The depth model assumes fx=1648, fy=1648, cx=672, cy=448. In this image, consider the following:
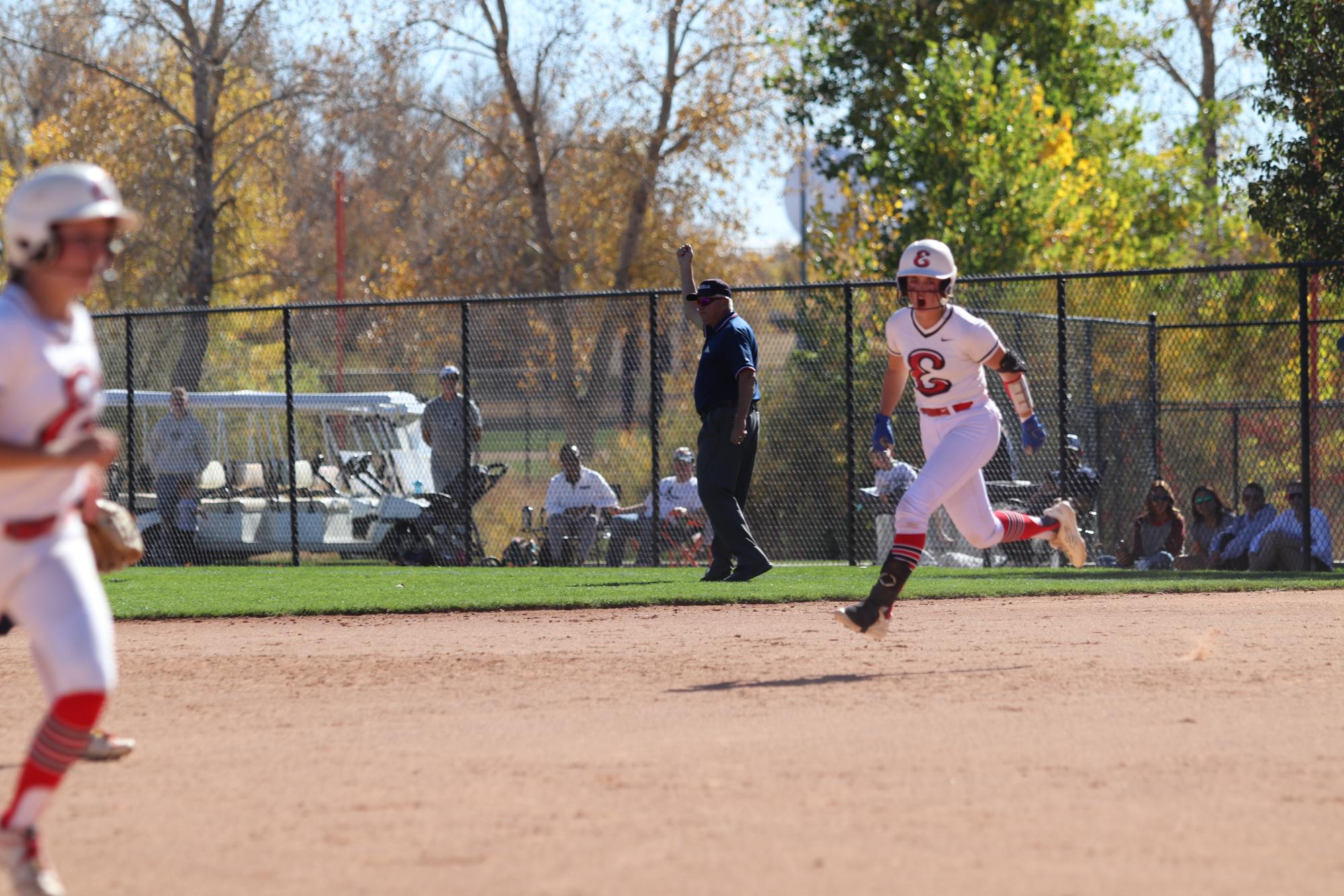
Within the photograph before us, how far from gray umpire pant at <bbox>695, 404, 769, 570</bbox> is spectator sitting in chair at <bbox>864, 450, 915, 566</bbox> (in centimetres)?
287

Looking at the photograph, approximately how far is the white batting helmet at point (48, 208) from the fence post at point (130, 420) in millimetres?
13611

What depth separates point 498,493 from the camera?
842 inches

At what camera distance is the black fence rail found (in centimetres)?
1647

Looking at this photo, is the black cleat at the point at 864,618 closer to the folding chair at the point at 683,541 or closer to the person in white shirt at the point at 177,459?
the folding chair at the point at 683,541

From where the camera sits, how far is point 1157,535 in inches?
603

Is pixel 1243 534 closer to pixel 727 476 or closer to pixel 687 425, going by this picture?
pixel 727 476

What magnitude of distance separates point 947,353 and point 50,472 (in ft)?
16.7

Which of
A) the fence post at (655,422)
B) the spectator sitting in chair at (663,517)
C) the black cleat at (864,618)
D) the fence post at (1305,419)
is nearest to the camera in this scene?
the black cleat at (864,618)

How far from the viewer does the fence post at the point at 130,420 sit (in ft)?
57.4

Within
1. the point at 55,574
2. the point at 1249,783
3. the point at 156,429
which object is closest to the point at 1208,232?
the point at 156,429

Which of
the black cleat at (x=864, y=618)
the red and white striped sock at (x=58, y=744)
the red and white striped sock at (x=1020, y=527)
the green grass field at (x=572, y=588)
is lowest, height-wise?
the green grass field at (x=572, y=588)

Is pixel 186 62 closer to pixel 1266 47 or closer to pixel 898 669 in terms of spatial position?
pixel 1266 47

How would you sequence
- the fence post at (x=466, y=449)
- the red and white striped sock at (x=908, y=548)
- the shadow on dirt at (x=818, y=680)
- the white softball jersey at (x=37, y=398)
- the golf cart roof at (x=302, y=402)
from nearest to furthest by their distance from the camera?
1. the white softball jersey at (x=37, y=398)
2. the shadow on dirt at (x=818, y=680)
3. the red and white striped sock at (x=908, y=548)
4. the fence post at (x=466, y=449)
5. the golf cart roof at (x=302, y=402)

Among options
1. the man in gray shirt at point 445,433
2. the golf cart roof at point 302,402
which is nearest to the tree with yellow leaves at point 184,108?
the golf cart roof at point 302,402
